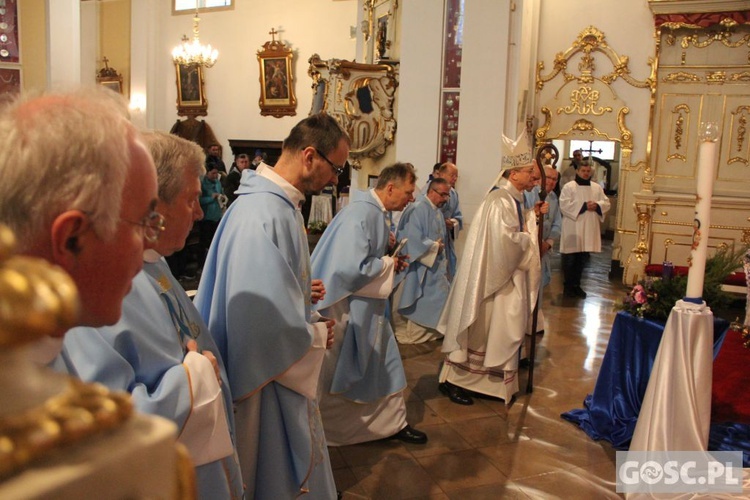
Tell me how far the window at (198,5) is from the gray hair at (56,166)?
14.7 metres

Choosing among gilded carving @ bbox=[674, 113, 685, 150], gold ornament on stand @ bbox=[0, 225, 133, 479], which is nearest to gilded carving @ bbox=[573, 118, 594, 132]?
gilded carving @ bbox=[674, 113, 685, 150]

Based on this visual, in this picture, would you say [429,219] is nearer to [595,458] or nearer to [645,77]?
[595,458]

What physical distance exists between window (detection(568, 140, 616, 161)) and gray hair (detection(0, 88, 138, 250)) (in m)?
13.3

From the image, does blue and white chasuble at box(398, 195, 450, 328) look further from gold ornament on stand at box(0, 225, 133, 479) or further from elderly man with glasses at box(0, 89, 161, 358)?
gold ornament on stand at box(0, 225, 133, 479)

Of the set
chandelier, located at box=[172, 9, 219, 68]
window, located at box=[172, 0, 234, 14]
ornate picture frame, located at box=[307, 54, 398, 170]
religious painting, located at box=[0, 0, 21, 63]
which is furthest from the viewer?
window, located at box=[172, 0, 234, 14]

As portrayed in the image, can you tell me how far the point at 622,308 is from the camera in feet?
13.4

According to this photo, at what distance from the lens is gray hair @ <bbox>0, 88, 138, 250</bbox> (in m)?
0.66

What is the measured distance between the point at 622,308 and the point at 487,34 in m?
4.55

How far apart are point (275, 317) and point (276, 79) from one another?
12.3 meters

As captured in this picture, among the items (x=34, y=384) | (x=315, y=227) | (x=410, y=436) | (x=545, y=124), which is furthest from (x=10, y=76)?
(x=545, y=124)

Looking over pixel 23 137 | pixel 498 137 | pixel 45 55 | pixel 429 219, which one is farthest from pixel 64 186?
pixel 498 137

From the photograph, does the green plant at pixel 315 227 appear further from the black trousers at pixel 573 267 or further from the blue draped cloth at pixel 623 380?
the blue draped cloth at pixel 623 380

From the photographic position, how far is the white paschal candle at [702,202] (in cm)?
300

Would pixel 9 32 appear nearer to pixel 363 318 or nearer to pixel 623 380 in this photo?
pixel 363 318
